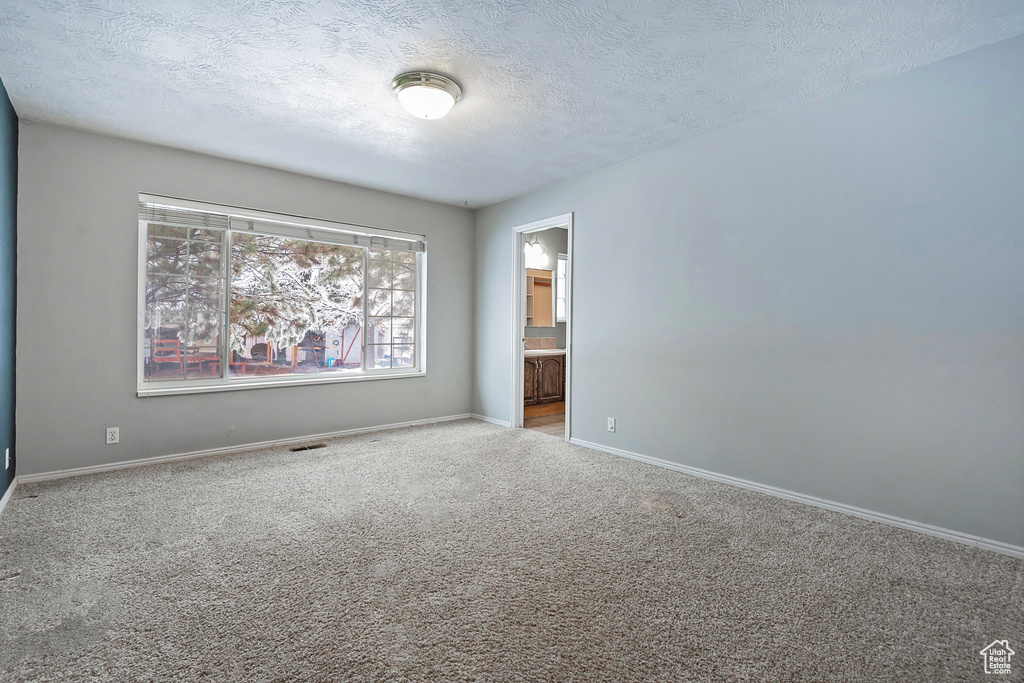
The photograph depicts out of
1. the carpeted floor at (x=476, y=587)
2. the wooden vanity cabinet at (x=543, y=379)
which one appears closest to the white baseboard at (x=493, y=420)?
the wooden vanity cabinet at (x=543, y=379)

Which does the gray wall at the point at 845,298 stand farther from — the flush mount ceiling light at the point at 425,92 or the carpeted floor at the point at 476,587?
the flush mount ceiling light at the point at 425,92

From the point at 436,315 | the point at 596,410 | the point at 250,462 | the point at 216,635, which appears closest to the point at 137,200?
the point at 250,462

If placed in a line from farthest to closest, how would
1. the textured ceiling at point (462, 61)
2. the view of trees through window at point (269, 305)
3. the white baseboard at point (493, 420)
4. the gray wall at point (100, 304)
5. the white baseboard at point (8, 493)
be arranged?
the white baseboard at point (493, 420) → the view of trees through window at point (269, 305) → the gray wall at point (100, 304) → the white baseboard at point (8, 493) → the textured ceiling at point (462, 61)

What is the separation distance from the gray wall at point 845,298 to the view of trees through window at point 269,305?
2.44 meters

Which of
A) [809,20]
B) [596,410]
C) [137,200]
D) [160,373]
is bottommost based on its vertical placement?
[596,410]

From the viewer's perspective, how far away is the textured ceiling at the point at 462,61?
2.22 metres

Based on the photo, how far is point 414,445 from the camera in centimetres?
447

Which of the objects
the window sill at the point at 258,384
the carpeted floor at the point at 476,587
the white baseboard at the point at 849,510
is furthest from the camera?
the window sill at the point at 258,384

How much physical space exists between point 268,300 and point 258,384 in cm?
78

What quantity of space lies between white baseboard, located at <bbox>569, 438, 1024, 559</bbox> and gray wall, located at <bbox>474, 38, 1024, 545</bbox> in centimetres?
4

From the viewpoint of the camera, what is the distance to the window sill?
3.86m

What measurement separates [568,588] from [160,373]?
12.2ft

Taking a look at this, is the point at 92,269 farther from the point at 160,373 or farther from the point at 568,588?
the point at 568,588

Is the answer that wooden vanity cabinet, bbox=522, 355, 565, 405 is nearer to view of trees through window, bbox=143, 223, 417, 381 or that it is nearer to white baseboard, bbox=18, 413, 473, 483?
A: white baseboard, bbox=18, 413, 473, 483
